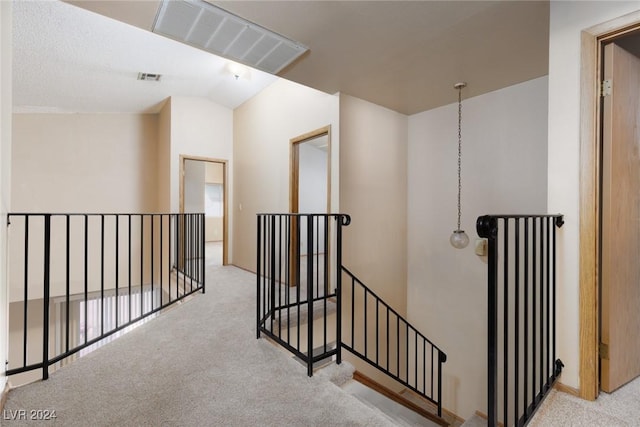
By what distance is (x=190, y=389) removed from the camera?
1.85 meters

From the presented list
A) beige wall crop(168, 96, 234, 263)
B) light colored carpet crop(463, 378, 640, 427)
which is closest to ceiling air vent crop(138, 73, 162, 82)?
beige wall crop(168, 96, 234, 263)

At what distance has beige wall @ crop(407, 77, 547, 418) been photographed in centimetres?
324

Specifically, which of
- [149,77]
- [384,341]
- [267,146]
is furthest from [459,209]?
[149,77]

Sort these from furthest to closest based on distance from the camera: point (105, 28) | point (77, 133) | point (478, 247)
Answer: point (77, 133)
point (478, 247)
point (105, 28)

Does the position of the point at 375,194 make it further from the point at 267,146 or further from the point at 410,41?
the point at 267,146

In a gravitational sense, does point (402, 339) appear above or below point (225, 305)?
below

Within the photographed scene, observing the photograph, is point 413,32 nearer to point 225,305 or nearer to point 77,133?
point 225,305

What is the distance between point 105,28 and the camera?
122 inches

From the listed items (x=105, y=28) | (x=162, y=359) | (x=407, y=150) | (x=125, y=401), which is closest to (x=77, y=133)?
(x=105, y=28)

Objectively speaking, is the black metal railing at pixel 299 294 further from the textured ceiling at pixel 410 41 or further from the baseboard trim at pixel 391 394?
the textured ceiling at pixel 410 41

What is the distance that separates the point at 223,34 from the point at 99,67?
2.71 meters

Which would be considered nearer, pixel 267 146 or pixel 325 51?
pixel 325 51

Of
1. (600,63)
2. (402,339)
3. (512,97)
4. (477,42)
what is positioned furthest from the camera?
(402,339)

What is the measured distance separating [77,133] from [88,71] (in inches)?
71.5
